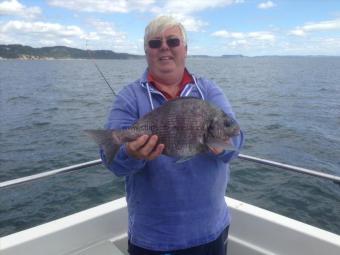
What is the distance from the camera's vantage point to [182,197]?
8.91 ft

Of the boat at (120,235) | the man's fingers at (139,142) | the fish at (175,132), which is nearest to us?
the man's fingers at (139,142)

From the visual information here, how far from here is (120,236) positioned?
4.11 metres

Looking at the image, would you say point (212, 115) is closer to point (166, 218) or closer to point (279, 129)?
point (166, 218)

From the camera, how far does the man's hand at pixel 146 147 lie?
2449 millimetres

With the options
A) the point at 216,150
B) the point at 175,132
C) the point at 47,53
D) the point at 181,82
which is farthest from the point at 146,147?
the point at 47,53

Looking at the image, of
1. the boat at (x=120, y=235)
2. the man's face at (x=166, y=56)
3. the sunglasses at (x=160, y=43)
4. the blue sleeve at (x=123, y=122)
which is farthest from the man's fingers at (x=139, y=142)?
the boat at (x=120, y=235)

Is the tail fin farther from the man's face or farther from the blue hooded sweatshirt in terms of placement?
the man's face

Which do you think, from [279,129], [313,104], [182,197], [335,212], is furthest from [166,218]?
[313,104]

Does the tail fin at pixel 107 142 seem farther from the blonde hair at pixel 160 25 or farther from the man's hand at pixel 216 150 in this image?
the blonde hair at pixel 160 25

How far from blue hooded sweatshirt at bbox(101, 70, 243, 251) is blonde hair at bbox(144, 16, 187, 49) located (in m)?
0.31

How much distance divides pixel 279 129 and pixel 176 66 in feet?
53.3

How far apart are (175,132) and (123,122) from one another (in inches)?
15.1

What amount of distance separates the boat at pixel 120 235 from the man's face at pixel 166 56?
5.14 ft

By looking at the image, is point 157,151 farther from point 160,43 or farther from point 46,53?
point 46,53
